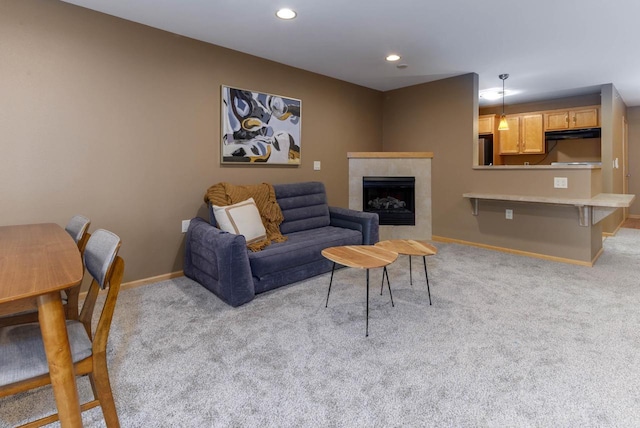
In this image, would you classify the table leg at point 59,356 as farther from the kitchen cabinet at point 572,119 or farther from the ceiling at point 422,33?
the kitchen cabinet at point 572,119

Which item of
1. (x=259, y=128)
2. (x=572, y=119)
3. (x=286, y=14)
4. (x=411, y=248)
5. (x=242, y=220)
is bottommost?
(x=411, y=248)

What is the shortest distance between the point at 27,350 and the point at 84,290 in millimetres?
1925

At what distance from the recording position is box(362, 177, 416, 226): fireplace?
4984mm

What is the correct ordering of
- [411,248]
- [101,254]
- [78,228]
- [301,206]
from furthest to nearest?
[301,206]
[411,248]
[78,228]
[101,254]

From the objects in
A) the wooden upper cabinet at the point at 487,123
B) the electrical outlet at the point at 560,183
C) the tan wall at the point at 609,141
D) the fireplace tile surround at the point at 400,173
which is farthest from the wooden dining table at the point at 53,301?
the wooden upper cabinet at the point at 487,123

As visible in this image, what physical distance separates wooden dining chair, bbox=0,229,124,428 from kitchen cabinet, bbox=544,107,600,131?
22.5 feet

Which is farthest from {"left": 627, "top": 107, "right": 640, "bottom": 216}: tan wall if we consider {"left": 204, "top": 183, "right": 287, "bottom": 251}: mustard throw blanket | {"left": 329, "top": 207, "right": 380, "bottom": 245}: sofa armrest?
{"left": 204, "top": 183, "right": 287, "bottom": 251}: mustard throw blanket

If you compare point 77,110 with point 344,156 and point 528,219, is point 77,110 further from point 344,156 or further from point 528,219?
point 528,219

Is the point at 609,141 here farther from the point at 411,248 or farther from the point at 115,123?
the point at 115,123

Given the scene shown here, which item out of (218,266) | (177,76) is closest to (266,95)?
(177,76)

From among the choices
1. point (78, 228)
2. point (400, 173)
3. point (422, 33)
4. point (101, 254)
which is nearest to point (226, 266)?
point (78, 228)

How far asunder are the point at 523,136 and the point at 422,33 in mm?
4087

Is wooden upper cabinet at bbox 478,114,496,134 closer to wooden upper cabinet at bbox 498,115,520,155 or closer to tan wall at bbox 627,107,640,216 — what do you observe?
wooden upper cabinet at bbox 498,115,520,155

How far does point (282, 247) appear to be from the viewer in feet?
10.1
